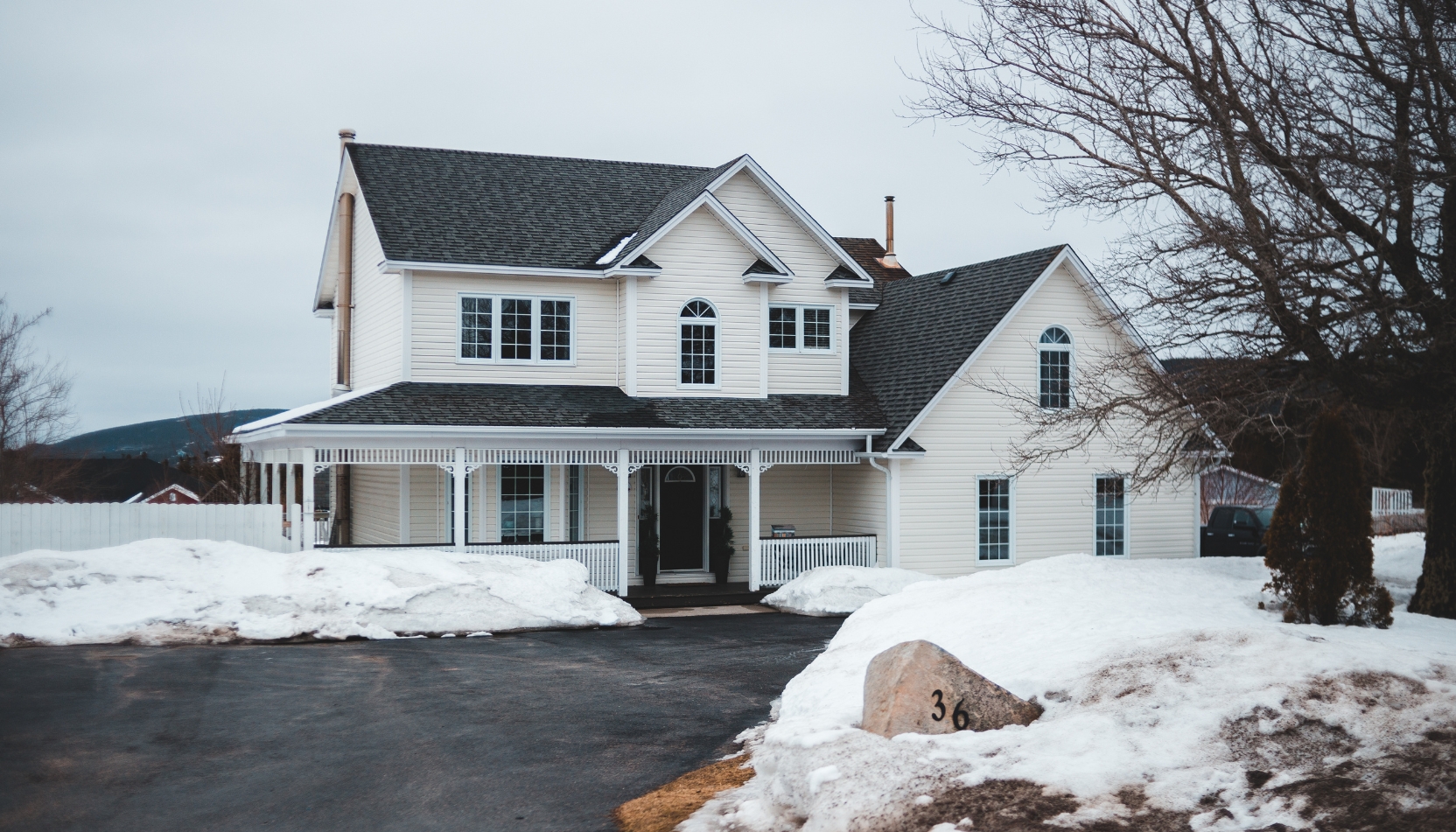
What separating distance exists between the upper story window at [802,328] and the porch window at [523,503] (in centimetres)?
544

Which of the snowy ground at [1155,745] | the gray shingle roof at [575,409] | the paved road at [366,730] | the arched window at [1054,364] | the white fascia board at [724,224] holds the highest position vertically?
the white fascia board at [724,224]

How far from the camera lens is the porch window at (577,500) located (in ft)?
75.3

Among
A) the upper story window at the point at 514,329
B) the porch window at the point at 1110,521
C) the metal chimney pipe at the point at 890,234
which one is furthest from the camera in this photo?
the metal chimney pipe at the point at 890,234

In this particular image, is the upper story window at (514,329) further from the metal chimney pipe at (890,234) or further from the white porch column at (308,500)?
the metal chimney pipe at (890,234)

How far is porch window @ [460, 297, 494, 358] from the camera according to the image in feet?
73.0

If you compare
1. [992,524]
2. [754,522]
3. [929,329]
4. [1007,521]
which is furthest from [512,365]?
[1007,521]

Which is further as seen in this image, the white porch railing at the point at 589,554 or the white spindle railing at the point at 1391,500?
the white spindle railing at the point at 1391,500

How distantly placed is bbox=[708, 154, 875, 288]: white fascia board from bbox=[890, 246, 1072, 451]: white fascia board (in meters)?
2.60

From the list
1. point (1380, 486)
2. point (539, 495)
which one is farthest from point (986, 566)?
point (1380, 486)

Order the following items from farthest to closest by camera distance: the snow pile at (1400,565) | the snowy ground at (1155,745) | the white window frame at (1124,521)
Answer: the white window frame at (1124,521)
the snow pile at (1400,565)
the snowy ground at (1155,745)

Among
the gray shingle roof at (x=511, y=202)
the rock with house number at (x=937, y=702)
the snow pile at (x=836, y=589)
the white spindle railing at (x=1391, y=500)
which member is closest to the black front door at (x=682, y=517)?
the snow pile at (x=836, y=589)

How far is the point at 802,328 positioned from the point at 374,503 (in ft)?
31.1

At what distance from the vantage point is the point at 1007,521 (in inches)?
941

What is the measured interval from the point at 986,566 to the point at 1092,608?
39.2 feet
